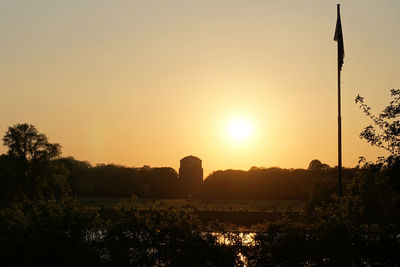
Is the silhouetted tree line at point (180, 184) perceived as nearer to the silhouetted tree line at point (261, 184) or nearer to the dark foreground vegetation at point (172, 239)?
the silhouetted tree line at point (261, 184)

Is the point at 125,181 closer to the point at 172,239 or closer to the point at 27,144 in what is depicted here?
the point at 27,144

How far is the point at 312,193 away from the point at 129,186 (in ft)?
186

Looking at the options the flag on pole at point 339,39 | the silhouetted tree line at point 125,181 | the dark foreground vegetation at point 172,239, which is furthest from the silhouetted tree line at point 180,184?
the dark foreground vegetation at point 172,239

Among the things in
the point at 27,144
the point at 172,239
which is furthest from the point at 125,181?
the point at 172,239

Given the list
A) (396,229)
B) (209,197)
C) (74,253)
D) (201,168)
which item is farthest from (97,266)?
(201,168)

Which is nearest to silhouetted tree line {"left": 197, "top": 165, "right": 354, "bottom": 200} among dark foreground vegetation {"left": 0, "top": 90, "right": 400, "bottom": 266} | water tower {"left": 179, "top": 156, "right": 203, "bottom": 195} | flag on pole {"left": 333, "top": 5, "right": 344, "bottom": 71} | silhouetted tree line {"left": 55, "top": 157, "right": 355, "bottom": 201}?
silhouetted tree line {"left": 55, "top": 157, "right": 355, "bottom": 201}

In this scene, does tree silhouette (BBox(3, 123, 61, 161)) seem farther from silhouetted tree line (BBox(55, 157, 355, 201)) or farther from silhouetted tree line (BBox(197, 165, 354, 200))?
silhouetted tree line (BBox(197, 165, 354, 200))

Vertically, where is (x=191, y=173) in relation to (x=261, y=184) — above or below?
above

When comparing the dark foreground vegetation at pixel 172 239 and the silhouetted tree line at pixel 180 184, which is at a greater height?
the silhouetted tree line at pixel 180 184

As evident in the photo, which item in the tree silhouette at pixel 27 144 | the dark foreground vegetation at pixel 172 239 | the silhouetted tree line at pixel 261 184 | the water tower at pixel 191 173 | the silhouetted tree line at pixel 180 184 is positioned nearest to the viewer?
the dark foreground vegetation at pixel 172 239

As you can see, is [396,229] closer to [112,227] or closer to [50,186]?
[112,227]

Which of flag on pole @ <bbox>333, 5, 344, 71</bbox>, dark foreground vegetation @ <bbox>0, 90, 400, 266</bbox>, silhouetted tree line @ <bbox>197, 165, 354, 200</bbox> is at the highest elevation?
flag on pole @ <bbox>333, 5, 344, 71</bbox>

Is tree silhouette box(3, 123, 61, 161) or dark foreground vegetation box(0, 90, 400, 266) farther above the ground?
tree silhouette box(3, 123, 61, 161)

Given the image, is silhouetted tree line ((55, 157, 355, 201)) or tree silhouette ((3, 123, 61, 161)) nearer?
tree silhouette ((3, 123, 61, 161))
